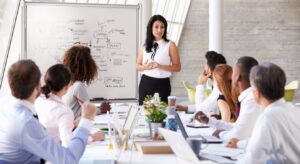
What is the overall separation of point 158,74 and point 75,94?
142 cm

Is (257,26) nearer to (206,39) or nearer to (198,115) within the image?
(206,39)

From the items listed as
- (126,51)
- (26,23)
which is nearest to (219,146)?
(126,51)

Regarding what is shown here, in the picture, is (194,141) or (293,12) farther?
(293,12)

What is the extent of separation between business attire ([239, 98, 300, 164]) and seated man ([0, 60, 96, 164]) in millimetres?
804

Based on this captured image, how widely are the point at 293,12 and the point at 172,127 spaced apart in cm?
1421

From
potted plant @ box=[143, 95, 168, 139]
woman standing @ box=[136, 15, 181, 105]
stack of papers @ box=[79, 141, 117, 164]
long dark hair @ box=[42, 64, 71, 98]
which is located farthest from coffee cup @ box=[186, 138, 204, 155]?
woman standing @ box=[136, 15, 181, 105]

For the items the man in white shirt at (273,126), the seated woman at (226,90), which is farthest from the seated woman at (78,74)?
the man in white shirt at (273,126)

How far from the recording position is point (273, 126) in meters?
1.93

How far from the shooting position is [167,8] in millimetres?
15109

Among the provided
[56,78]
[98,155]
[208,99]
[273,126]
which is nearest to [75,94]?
[56,78]

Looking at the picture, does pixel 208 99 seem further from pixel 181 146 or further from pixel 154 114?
pixel 181 146

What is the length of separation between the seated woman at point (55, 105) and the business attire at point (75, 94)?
0.61 m

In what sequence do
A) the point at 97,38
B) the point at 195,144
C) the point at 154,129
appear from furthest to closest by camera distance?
the point at 97,38
the point at 154,129
the point at 195,144

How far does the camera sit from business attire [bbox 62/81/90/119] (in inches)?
135
